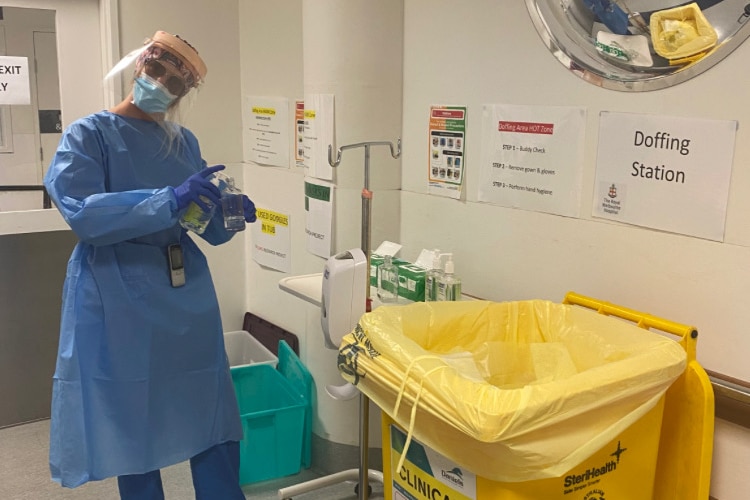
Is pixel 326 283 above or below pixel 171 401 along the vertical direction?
above

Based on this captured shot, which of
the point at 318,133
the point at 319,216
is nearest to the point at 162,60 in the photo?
the point at 318,133

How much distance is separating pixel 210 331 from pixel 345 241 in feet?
1.83

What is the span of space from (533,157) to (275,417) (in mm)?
1242

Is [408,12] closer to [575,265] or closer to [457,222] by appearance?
[457,222]

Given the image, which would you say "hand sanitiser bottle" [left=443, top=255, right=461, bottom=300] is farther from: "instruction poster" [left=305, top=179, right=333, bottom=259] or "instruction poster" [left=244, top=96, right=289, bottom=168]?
"instruction poster" [left=244, top=96, right=289, bottom=168]

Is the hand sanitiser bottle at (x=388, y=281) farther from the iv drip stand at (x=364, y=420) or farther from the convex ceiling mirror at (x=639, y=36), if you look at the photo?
the convex ceiling mirror at (x=639, y=36)

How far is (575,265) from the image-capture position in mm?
1778

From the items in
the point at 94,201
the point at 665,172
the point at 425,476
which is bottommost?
the point at 425,476

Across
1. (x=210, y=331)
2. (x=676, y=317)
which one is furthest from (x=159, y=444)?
(x=676, y=317)

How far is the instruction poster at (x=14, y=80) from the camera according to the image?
2.62 m

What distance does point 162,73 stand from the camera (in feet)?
6.21

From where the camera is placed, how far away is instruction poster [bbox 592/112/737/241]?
1.46m

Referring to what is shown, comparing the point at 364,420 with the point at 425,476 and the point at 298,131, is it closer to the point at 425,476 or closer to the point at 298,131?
the point at 425,476

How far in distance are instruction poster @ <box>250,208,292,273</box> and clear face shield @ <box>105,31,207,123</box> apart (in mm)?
964
